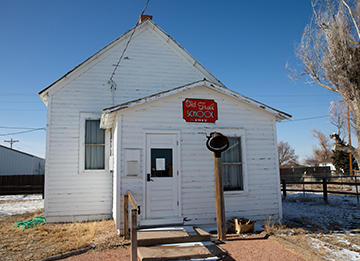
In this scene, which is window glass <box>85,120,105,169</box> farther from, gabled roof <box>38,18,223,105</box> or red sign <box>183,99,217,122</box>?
red sign <box>183,99,217,122</box>

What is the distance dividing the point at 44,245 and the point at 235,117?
5.86m

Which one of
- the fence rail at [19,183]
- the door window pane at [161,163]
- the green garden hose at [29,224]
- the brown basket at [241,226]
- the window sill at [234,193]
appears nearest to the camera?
the brown basket at [241,226]

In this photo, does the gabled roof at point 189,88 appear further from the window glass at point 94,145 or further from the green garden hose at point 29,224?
the green garden hose at point 29,224

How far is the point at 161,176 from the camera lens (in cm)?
738

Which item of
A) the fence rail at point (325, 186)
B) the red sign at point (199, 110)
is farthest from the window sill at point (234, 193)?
the fence rail at point (325, 186)

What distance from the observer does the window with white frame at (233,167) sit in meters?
8.02

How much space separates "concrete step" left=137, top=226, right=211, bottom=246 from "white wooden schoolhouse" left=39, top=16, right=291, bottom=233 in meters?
0.47

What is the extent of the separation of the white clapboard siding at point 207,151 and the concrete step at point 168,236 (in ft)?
2.63

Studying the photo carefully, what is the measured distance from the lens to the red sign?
781 cm

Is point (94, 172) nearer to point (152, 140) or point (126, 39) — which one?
point (152, 140)

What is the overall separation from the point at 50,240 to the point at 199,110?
197 inches

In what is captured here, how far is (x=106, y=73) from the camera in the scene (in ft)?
33.3

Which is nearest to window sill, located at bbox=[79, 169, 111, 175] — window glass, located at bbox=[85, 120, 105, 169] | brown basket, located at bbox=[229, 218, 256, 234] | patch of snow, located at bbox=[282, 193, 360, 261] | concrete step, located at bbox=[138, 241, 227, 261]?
window glass, located at bbox=[85, 120, 105, 169]

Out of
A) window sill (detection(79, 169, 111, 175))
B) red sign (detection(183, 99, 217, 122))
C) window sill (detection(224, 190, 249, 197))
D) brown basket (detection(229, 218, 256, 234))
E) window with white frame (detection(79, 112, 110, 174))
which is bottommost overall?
brown basket (detection(229, 218, 256, 234))
